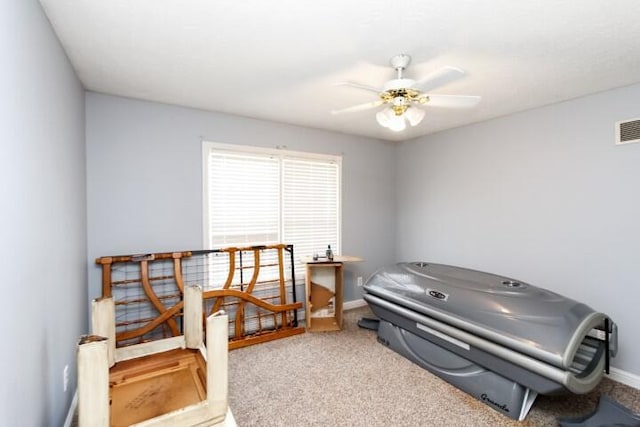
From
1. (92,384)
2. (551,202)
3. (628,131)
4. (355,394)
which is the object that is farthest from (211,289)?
(628,131)

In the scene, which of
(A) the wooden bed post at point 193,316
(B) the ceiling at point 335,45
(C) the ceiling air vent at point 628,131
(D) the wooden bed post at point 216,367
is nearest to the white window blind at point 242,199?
(B) the ceiling at point 335,45

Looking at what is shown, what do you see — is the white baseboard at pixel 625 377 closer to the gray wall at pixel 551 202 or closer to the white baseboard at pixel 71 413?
the gray wall at pixel 551 202

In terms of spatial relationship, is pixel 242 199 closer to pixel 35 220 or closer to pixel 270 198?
pixel 270 198

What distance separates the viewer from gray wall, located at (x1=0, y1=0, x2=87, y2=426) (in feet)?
3.71

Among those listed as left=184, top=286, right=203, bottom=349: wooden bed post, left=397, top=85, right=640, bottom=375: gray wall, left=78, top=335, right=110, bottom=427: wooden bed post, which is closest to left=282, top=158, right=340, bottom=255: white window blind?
left=397, top=85, right=640, bottom=375: gray wall

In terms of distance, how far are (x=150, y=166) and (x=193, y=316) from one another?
1720 mm

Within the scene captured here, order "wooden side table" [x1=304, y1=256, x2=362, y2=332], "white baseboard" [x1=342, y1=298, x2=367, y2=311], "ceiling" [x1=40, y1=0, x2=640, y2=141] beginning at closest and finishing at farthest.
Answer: "ceiling" [x1=40, y1=0, x2=640, y2=141] < "wooden side table" [x1=304, y1=256, x2=362, y2=332] < "white baseboard" [x1=342, y1=298, x2=367, y2=311]

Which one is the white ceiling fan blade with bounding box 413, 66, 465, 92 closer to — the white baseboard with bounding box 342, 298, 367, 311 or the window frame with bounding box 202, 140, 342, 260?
the window frame with bounding box 202, 140, 342, 260

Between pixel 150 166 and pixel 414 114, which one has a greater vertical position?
pixel 414 114

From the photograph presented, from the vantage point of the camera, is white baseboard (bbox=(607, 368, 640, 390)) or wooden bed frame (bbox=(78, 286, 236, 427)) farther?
white baseboard (bbox=(607, 368, 640, 390))

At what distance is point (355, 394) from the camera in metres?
2.30

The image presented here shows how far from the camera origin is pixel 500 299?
7.01ft

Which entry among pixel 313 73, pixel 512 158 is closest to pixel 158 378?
pixel 313 73

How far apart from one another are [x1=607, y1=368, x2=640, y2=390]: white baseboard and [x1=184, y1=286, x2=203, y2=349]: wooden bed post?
3368 mm
